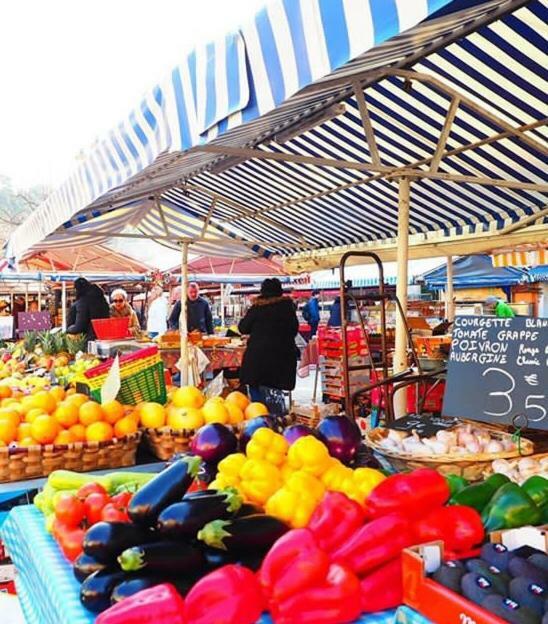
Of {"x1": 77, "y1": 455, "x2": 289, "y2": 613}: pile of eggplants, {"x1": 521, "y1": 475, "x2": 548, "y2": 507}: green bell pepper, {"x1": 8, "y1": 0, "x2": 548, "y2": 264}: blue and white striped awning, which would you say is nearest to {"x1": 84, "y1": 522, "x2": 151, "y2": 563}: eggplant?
{"x1": 77, "y1": 455, "x2": 289, "y2": 613}: pile of eggplants

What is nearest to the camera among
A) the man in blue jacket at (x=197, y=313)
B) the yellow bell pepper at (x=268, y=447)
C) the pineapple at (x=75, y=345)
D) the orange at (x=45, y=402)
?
the yellow bell pepper at (x=268, y=447)

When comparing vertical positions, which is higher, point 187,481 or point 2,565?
point 187,481

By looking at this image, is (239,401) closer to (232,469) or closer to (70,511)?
(232,469)

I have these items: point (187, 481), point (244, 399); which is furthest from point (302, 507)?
point (244, 399)

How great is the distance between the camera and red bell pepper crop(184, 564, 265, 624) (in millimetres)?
1256

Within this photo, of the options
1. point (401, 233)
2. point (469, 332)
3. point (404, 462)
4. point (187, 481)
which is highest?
point (401, 233)

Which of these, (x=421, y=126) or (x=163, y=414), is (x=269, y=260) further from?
(x=163, y=414)

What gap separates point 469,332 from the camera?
122 inches

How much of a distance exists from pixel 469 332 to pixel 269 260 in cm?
588

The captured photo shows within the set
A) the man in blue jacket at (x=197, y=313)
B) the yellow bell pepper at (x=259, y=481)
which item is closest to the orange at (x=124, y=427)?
the yellow bell pepper at (x=259, y=481)

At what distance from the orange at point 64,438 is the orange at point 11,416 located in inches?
9.7

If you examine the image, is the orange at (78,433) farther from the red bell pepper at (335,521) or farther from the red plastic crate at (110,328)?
the red plastic crate at (110,328)

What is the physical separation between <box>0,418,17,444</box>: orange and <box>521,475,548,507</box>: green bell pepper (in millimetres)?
2166

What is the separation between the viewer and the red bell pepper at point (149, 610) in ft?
4.06
